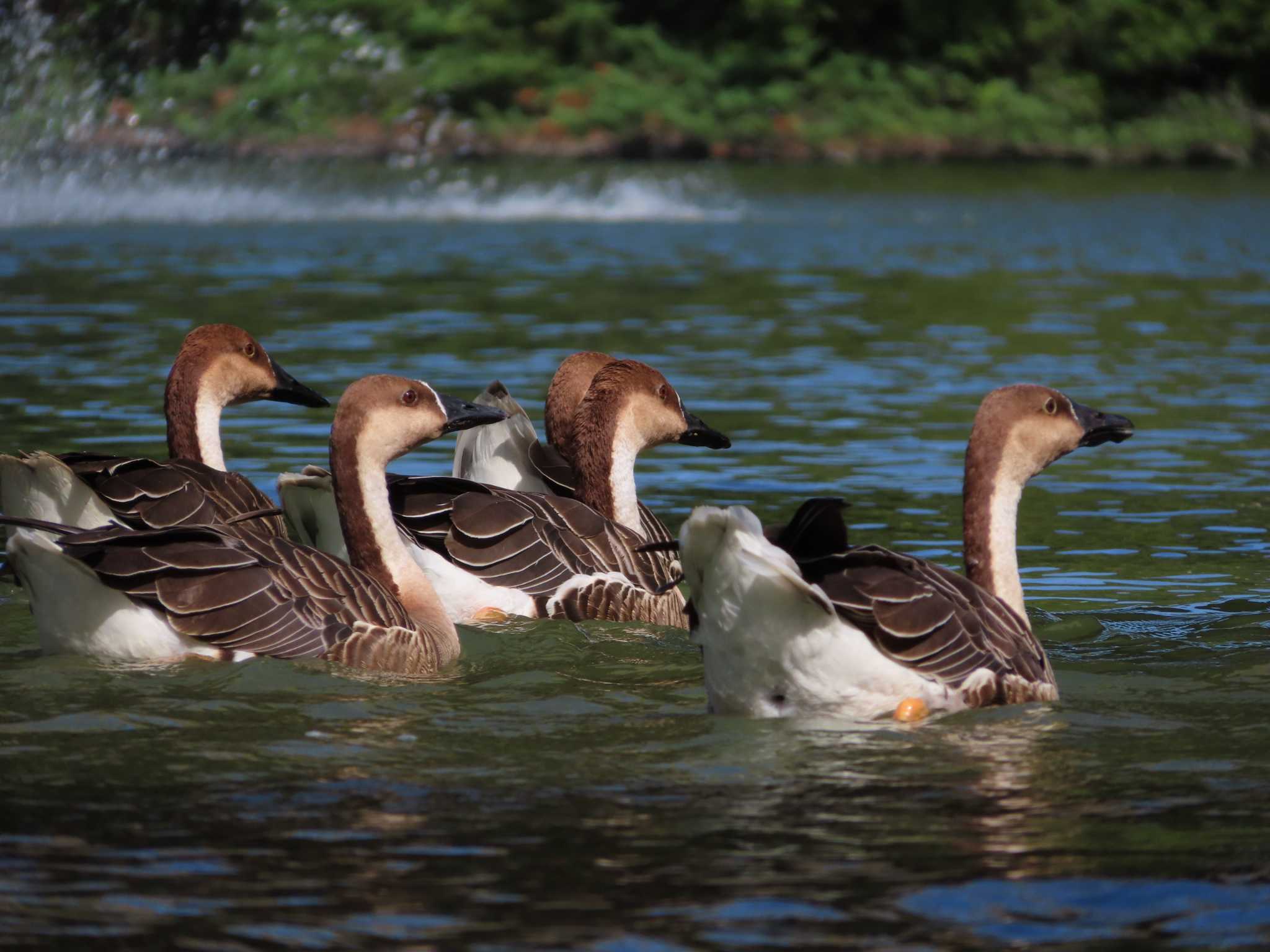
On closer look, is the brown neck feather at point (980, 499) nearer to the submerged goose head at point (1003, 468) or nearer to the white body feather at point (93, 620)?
the submerged goose head at point (1003, 468)

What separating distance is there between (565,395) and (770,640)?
4.03m

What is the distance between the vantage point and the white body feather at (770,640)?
20.0 feet

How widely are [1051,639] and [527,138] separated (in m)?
44.3

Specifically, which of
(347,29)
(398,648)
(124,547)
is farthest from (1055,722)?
(347,29)

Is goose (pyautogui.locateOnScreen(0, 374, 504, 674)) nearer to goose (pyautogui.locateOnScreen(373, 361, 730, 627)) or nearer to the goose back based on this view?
the goose back

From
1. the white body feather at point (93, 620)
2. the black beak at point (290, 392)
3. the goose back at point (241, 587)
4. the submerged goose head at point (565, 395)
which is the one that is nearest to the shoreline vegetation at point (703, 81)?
the submerged goose head at point (565, 395)

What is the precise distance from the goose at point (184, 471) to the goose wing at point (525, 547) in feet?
2.29

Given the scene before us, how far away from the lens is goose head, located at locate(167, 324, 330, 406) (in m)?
9.48

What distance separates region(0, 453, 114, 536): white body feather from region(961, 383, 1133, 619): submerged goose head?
3431 millimetres

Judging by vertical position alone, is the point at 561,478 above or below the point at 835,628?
above

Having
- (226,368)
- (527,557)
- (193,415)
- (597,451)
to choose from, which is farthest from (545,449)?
(193,415)

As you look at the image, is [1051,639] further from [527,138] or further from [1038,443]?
[527,138]

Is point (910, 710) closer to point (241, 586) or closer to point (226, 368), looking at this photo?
point (241, 586)

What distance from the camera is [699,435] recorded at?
390 inches
